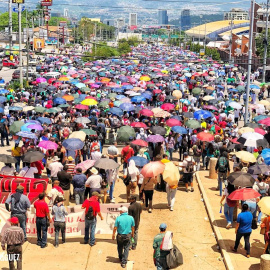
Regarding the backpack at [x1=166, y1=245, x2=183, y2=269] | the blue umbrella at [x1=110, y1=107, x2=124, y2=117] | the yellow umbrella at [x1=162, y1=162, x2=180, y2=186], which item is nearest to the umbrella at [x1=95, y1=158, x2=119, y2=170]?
the yellow umbrella at [x1=162, y1=162, x2=180, y2=186]

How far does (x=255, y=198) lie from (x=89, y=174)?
4383mm

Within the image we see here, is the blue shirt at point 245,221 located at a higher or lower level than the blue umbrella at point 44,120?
lower

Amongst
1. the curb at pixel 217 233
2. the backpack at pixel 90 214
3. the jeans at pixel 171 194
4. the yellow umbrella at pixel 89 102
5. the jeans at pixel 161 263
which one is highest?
the yellow umbrella at pixel 89 102

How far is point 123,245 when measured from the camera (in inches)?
451

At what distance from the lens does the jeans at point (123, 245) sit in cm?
1130

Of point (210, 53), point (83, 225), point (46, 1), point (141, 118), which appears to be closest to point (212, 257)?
point (83, 225)

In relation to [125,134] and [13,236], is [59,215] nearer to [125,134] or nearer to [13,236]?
[13,236]

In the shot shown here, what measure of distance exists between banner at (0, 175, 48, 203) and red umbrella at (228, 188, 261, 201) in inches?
192

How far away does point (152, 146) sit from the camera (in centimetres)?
2011

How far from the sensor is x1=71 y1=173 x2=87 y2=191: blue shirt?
46.2ft

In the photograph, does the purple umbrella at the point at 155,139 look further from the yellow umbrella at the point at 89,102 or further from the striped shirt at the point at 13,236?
the striped shirt at the point at 13,236

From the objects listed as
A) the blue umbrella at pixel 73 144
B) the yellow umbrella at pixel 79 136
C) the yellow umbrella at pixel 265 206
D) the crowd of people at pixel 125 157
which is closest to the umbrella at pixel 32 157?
the crowd of people at pixel 125 157

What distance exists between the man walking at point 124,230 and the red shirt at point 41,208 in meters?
1.68

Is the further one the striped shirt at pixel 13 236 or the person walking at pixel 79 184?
the person walking at pixel 79 184
